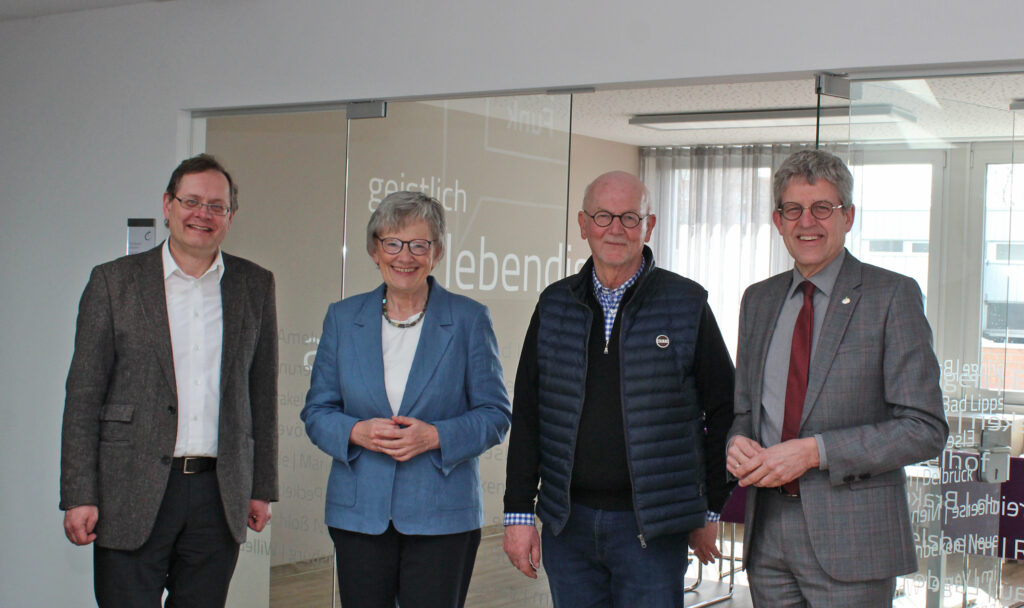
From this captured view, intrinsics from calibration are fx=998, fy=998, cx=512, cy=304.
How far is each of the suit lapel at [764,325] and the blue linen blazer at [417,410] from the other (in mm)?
665

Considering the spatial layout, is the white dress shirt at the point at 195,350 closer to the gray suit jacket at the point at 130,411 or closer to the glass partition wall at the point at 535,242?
the gray suit jacket at the point at 130,411

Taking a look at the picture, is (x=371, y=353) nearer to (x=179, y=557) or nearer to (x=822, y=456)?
(x=179, y=557)

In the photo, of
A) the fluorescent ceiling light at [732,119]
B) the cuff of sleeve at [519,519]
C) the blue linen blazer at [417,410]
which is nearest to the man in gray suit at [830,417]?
the cuff of sleeve at [519,519]

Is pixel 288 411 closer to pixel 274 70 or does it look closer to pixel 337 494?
pixel 274 70

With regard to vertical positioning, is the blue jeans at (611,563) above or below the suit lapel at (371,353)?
below

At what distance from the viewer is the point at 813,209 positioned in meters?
2.19

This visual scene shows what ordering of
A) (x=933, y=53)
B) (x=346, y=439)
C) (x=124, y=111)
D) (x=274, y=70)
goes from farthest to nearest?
(x=124, y=111) → (x=274, y=70) → (x=933, y=53) → (x=346, y=439)

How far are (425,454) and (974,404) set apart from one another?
1623mm

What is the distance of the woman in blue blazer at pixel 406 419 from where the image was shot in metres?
2.43

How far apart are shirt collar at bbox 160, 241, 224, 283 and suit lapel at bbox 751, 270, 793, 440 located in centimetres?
144

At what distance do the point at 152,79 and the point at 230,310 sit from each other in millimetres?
2035

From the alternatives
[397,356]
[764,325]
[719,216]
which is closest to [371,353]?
[397,356]

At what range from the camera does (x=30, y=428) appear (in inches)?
177

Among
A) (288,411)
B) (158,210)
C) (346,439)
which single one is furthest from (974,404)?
(158,210)
